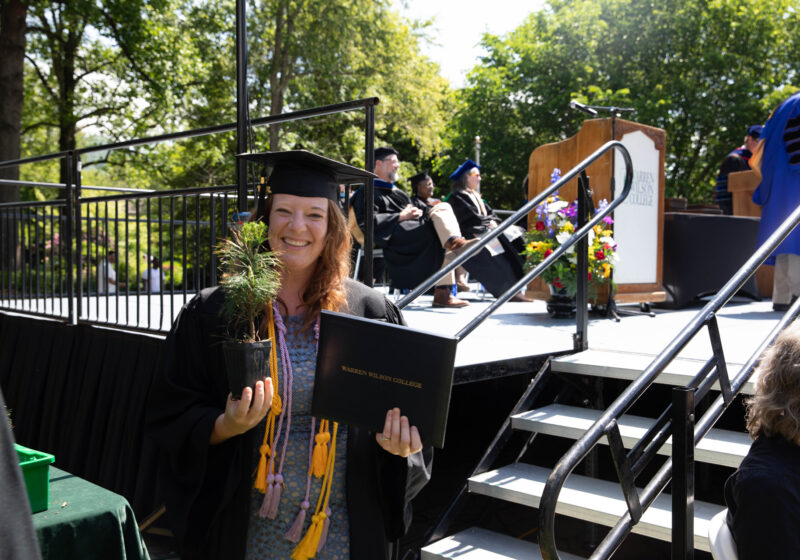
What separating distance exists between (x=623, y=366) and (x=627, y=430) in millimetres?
390

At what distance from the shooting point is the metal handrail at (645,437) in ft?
7.22

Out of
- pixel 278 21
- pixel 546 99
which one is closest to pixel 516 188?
pixel 546 99

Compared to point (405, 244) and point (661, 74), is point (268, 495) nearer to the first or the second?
point (405, 244)

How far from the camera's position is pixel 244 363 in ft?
5.20

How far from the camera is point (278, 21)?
19875 millimetres

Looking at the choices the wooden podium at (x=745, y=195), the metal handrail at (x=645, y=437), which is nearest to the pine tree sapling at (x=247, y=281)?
the metal handrail at (x=645, y=437)

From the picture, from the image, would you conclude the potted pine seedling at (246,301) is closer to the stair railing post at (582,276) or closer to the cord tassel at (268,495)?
the cord tassel at (268,495)

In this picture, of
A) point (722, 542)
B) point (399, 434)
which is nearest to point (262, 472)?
point (399, 434)

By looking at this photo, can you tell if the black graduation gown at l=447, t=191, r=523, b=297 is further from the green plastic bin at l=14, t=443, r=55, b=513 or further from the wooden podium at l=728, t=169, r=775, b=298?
the green plastic bin at l=14, t=443, r=55, b=513

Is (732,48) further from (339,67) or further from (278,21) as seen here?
(278,21)

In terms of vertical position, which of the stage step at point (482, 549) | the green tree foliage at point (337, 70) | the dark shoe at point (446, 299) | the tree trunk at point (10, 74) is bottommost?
the stage step at point (482, 549)

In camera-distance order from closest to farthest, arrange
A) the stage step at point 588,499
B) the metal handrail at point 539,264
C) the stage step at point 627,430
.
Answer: the stage step at point 588,499 → the stage step at point 627,430 → the metal handrail at point 539,264

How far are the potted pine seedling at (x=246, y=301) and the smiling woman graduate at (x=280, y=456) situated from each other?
0.12 metres

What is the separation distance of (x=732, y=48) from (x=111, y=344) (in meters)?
25.7
